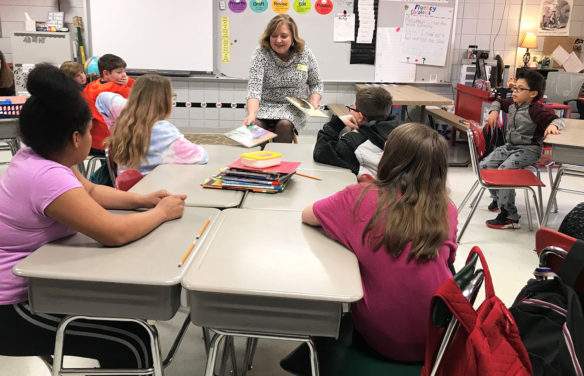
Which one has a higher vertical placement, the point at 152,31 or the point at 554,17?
the point at 554,17

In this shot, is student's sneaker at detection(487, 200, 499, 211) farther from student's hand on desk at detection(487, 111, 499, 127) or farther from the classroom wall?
the classroom wall

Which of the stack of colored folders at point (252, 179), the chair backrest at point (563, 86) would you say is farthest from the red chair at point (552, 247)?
the chair backrest at point (563, 86)

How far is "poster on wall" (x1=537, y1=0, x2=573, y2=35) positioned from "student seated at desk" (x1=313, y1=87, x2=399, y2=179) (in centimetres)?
516

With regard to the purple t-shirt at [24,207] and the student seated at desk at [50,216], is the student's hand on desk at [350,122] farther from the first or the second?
the purple t-shirt at [24,207]

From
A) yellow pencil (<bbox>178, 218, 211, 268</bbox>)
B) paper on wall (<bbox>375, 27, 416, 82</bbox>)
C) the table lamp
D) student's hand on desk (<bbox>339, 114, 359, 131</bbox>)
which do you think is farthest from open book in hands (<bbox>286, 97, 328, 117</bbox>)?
the table lamp

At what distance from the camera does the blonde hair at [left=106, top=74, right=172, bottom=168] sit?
249cm

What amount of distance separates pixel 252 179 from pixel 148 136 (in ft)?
2.32

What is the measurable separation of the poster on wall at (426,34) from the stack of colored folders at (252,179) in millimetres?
4841

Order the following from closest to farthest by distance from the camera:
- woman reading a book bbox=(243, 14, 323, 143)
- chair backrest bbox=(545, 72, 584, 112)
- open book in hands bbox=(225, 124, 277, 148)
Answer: open book in hands bbox=(225, 124, 277, 148)
woman reading a book bbox=(243, 14, 323, 143)
chair backrest bbox=(545, 72, 584, 112)

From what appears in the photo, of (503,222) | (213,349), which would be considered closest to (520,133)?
(503,222)

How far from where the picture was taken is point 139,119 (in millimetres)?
2521

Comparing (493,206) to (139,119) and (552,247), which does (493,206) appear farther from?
(552,247)

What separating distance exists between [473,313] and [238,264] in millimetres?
607

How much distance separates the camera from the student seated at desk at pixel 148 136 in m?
2.49
